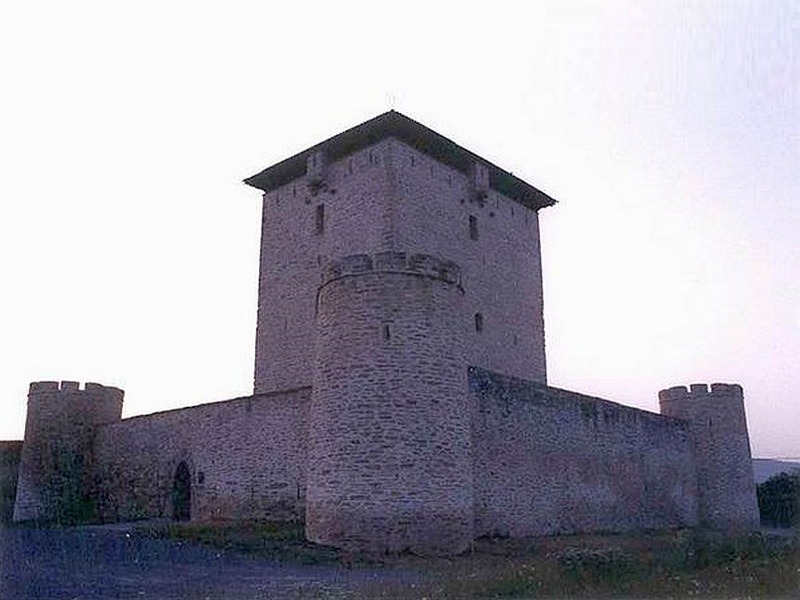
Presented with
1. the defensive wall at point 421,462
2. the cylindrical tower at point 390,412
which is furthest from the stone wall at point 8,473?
the cylindrical tower at point 390,412

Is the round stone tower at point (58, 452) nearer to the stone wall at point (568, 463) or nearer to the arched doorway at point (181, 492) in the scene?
the arched doorway at point (181, 492)

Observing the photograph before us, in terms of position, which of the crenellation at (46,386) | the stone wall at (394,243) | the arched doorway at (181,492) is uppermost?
the stone wall at (394,243)

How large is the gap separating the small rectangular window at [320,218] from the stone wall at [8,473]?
39.5ft

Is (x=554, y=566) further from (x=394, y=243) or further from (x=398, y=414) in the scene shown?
(x=394, y=243)

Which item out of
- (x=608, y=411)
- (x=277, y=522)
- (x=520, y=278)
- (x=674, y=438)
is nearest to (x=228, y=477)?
(x=277, y=522)

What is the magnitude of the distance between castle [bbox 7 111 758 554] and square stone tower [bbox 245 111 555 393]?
6cm

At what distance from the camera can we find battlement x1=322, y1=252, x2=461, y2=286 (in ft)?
46.0

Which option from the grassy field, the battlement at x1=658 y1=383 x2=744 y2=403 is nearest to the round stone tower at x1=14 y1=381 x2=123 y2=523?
the grassy field

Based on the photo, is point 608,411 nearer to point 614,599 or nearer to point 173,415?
point 173,415

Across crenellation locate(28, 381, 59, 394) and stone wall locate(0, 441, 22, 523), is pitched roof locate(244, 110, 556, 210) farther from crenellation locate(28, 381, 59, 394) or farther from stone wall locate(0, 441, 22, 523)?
stone wall locate(0, 441, 22, 523)

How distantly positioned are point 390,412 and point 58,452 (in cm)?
1421

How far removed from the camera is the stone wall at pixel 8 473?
81.5 ft

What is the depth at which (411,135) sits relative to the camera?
73.7ft

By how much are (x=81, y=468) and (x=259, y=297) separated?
22.8 feet
